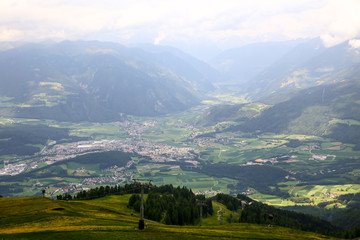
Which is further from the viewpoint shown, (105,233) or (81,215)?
(81,215)

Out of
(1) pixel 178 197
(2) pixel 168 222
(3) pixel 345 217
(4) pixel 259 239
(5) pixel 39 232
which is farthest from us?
(3) pixel 345 217

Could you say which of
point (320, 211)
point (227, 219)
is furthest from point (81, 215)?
point (320, 211)

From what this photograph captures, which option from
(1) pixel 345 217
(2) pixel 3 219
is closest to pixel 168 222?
(2) pixel 3 219

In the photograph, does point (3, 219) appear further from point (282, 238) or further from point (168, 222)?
point (282, 238)

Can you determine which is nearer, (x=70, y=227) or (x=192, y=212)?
(x=70, y=227)

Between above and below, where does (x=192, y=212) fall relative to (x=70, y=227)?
below

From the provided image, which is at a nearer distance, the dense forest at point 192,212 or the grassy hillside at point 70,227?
the grassy hillside at point 70,227

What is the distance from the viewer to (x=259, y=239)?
66750 millimetres

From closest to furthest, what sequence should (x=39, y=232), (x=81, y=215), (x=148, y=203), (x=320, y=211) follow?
(x=39, y=232) → (x=81, y=215) → (x=148, y=203) → (x=320, y=211)

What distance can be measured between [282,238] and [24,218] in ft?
187

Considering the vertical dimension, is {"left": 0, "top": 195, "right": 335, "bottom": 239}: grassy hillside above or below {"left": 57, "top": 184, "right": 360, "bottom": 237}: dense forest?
above

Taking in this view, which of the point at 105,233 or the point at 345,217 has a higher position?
the point at 105,233

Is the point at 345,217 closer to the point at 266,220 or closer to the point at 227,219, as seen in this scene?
the point at 266,220

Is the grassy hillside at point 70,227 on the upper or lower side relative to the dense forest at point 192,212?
upper
